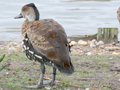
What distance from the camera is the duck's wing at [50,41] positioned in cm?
478

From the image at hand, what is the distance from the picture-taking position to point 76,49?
9781 millimetres

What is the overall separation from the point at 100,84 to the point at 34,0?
17.0 m

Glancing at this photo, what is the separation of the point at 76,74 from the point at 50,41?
1439 mm

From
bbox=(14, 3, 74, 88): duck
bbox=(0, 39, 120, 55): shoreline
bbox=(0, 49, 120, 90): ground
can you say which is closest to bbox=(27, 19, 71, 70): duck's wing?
bbox=(14, 3, 74, 88): duck

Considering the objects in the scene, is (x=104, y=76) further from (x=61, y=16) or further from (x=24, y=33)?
(x=61, y=16)

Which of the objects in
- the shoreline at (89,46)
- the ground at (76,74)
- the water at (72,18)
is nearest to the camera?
the ground at (76,74)

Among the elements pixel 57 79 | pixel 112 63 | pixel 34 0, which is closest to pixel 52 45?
pixel 57 79

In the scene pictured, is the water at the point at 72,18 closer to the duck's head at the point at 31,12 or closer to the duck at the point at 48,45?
the duck's head at the point at 31,12

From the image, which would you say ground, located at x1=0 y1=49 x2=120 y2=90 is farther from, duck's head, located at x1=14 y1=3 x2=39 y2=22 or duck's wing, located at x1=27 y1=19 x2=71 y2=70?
duck's head, located at x1=14 y1=3 x2=39 y2=22

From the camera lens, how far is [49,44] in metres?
4.88

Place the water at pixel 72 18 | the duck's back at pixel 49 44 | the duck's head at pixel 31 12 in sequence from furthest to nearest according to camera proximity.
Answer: the water at pixel 72 18 < the duck's head at pixel 31 12 < the duck's back at pixel 49 44

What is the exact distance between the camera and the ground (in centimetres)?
532

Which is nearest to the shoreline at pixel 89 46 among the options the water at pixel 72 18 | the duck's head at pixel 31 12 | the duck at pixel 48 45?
the water at pixel 72 18

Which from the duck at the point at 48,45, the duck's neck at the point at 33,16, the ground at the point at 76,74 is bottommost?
the ground at the point at 76,74
